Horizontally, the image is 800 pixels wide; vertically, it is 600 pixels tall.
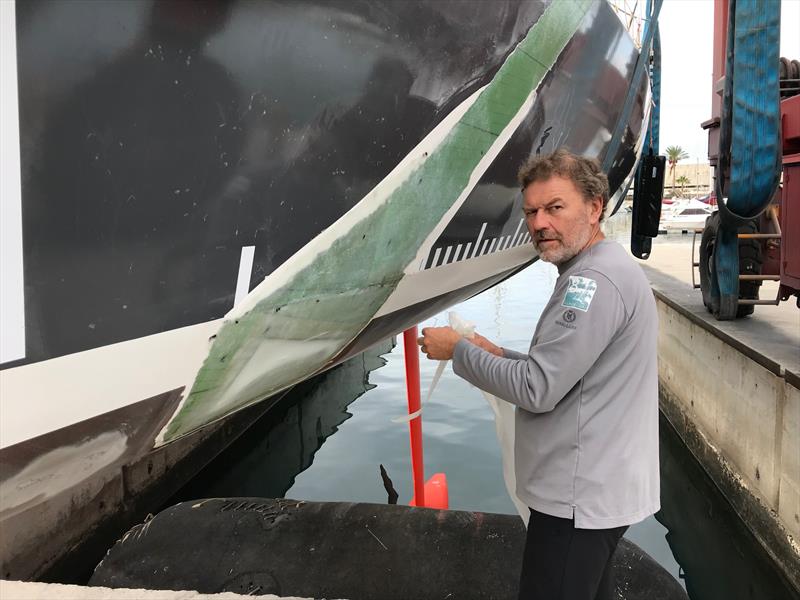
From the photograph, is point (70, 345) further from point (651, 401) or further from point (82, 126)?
point (651, 401)

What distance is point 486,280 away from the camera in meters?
3.33

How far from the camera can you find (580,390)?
5.22 feet

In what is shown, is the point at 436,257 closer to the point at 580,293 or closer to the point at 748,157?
the point at 580,293

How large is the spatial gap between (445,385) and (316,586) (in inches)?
242

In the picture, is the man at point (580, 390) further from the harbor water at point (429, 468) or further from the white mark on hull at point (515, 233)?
the harbor water at point (429, 468)

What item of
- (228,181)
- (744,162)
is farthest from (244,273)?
(744,162)

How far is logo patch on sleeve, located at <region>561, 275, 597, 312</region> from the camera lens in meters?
1.53

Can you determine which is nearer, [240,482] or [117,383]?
[117,383]

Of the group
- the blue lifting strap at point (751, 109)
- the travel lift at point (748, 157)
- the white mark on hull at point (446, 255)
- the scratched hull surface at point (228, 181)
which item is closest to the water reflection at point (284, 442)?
the travel lift at point (748, 157)

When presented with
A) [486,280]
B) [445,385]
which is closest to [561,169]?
[486,280]

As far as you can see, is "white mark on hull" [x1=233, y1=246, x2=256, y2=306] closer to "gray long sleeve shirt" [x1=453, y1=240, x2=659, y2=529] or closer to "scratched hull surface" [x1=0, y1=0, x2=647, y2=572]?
"scratched hull surface" [x1=0, y1=0, x2=647, y2=572]

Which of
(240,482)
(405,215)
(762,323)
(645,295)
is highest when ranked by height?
(405,215)

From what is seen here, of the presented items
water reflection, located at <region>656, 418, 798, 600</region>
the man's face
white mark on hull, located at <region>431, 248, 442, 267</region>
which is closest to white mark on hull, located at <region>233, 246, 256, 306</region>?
the man's face

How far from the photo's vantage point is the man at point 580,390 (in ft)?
5.07
